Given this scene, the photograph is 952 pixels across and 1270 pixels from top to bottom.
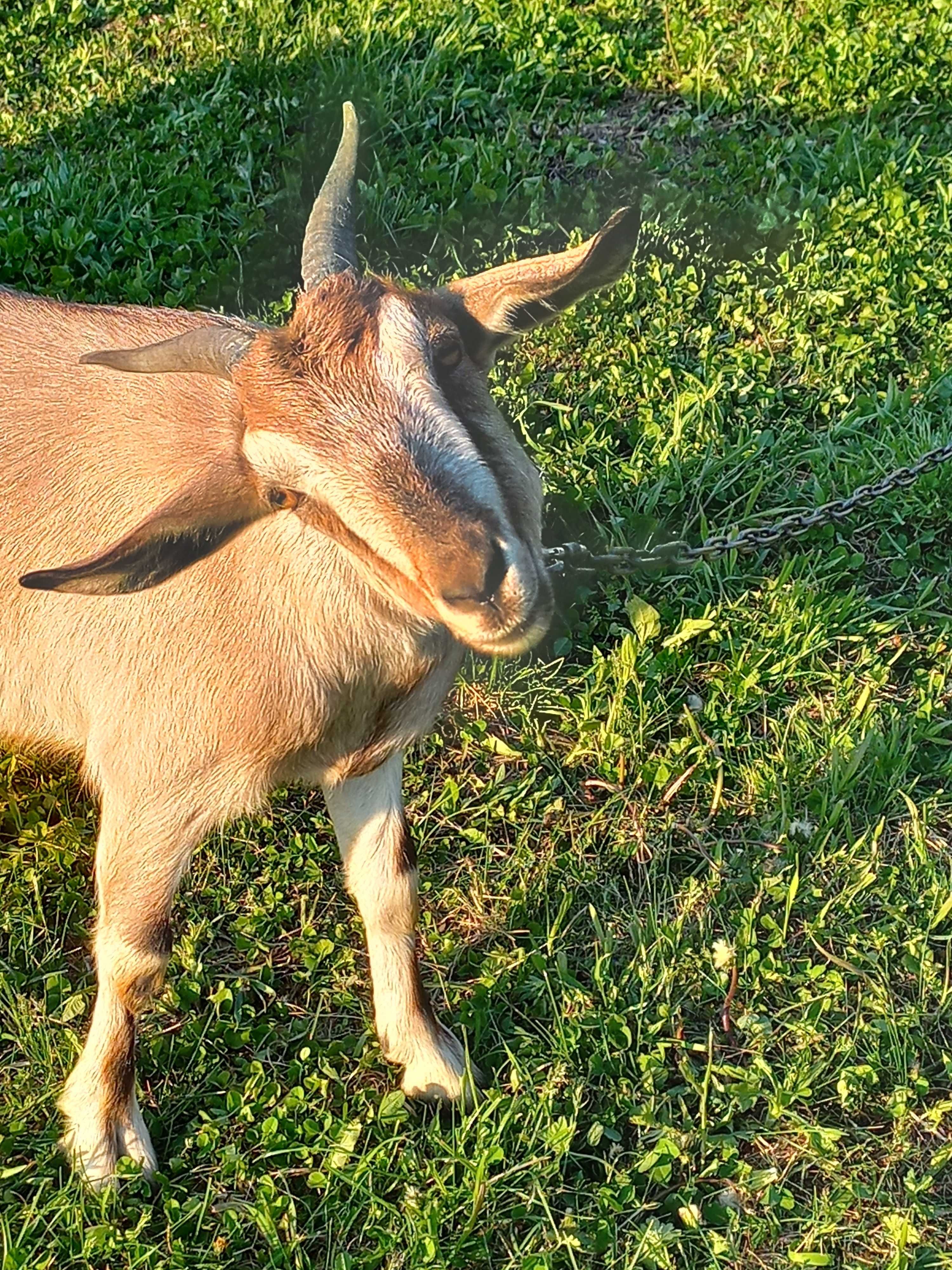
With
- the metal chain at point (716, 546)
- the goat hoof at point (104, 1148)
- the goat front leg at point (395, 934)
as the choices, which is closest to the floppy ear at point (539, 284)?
the goat front leg at point (395, 934)

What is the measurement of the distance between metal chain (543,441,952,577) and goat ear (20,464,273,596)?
55.1 inches

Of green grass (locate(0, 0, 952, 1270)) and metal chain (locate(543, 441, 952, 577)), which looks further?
metal chain (locate(543, 441, 952, 577))

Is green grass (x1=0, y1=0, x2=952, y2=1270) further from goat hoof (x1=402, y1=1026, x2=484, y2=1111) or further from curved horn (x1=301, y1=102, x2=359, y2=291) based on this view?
curved horn (x1=301, y1=102, x2=359, y2=291)

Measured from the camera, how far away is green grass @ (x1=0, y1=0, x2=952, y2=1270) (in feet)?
9.82

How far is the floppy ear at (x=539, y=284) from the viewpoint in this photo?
7.99 feet

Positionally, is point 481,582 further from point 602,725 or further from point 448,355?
point 602,725

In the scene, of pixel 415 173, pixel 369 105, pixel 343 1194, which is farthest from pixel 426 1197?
pixel 369 105

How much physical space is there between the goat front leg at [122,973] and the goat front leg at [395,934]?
1.60ft

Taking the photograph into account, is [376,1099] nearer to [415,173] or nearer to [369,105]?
[415,173]

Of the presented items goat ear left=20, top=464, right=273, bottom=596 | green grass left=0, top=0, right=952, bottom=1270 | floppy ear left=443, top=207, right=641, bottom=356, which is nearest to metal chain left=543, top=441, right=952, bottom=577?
green grass left=0, top=0, right=952, bottom=1270

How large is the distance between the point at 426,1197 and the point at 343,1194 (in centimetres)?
19

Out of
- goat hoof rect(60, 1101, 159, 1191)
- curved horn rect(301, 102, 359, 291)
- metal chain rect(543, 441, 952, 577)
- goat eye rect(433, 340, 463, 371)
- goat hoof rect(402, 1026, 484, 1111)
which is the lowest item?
goat hoof rect(402, 1026, 484, 1111)

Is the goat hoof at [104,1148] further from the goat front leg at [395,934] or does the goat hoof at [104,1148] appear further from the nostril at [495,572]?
the nostril at [495,572]

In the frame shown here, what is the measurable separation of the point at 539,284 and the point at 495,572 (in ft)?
2.01
